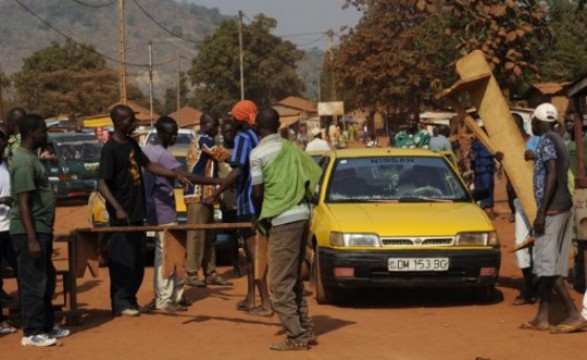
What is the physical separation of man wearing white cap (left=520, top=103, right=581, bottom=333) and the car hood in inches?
56.4

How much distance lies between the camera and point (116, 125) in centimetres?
986

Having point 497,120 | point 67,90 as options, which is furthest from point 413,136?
point 67,90

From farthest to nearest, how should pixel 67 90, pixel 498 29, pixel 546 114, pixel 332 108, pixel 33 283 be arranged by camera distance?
pixel 67 90 < pixel 332 108 < pixel 498 29 < pixel 546 114 < pixel 33 283

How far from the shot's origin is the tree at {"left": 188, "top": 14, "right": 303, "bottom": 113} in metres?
93.2

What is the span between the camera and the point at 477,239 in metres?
10.3

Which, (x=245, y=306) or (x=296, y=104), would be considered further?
(x=296, y=104)

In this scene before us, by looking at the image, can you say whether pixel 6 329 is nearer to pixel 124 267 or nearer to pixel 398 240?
pixel 124 267

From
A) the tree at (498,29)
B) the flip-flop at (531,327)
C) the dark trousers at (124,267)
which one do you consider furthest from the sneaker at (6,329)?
the tree at (498,29)

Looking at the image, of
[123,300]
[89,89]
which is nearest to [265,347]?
[123,300]

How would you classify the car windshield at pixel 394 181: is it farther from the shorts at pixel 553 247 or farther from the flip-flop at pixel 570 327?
the flip-flop at pixel 570 327

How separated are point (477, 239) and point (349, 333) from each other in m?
1.89

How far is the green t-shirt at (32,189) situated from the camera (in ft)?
27.6

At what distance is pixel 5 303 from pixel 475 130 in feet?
15.4

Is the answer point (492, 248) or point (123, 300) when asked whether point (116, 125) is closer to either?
point (123, 300)
